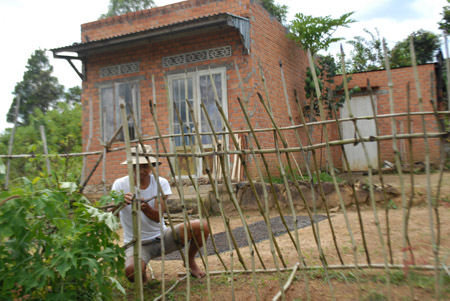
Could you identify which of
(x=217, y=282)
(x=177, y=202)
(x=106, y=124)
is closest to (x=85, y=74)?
(x=106, y=124)

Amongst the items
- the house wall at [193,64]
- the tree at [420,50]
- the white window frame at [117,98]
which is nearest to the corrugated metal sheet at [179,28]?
the house wall at [193,64]

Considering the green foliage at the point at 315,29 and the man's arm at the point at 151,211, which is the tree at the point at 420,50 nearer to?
the green foliage at the point at 315,29

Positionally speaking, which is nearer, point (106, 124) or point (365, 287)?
point (365, 287)

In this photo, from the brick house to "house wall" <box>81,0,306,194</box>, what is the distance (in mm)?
21

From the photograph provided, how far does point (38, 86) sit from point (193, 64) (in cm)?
2441

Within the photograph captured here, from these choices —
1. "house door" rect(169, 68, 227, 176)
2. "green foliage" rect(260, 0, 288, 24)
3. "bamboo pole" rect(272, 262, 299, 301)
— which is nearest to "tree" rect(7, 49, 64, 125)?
"green foliage" rect(260, 0, 288, 24)

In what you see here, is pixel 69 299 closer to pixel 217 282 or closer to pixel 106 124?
pixel 217 282

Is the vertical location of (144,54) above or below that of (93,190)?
above

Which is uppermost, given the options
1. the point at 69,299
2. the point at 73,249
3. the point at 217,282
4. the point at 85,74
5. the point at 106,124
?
the point at 85,74

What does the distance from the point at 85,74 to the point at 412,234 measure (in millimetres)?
7708

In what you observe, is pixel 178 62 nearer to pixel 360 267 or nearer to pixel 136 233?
pixel 136 233

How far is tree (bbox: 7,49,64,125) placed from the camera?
26.9 meters

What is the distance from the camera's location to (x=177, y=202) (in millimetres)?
7195

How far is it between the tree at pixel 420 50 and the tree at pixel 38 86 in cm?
2425
